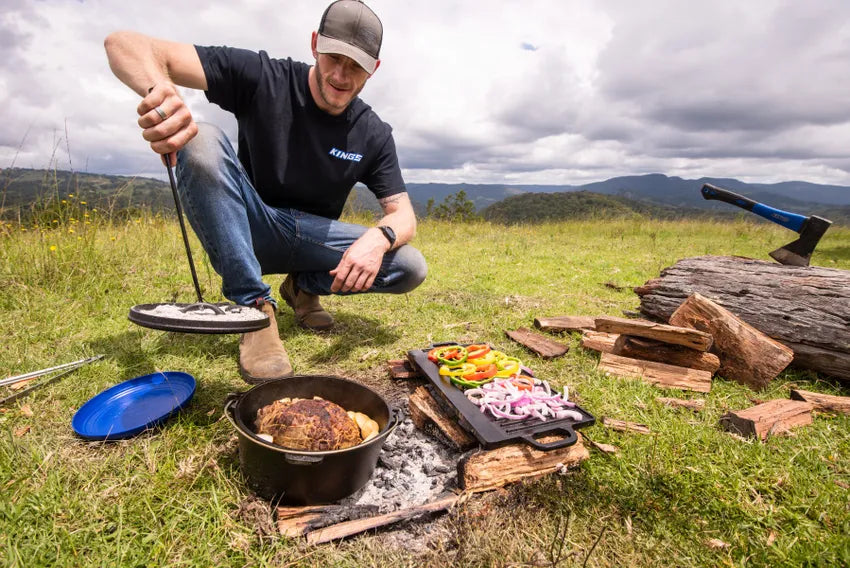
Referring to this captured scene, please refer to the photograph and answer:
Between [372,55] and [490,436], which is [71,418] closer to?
[490,436]

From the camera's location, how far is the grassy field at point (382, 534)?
1.47m

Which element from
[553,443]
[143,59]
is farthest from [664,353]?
[143,59]

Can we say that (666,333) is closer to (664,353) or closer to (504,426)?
(664,353)

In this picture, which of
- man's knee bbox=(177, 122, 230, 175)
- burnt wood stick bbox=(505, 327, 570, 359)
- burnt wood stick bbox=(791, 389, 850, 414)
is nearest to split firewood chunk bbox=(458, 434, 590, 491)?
burnt wood stick bbox=(505, 327, 570, 359)

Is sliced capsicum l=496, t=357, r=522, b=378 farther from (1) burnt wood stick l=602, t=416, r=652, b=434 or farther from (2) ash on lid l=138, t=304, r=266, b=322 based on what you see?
(2) ash on lid l=138, t=304, r=266, b=322

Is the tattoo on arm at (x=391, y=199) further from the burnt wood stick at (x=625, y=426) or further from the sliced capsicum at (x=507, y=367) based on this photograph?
the burnt wood stick at (x=625, y=426)

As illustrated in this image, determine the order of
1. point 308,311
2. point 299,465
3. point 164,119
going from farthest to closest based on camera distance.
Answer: point 308,311
point 164,119
point 299,465

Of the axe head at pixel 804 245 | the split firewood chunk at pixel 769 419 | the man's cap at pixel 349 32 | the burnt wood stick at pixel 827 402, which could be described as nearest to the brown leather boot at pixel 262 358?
the man's cap at pixel 349 32

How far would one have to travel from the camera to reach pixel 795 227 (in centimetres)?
429

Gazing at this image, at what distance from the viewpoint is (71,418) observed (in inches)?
85.0

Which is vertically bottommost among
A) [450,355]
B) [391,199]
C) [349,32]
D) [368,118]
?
[450,355]

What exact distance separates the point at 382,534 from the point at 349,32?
2.84 m

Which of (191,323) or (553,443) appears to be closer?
(191,323)

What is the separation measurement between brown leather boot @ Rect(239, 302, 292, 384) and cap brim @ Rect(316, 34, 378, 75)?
67.9 inches
